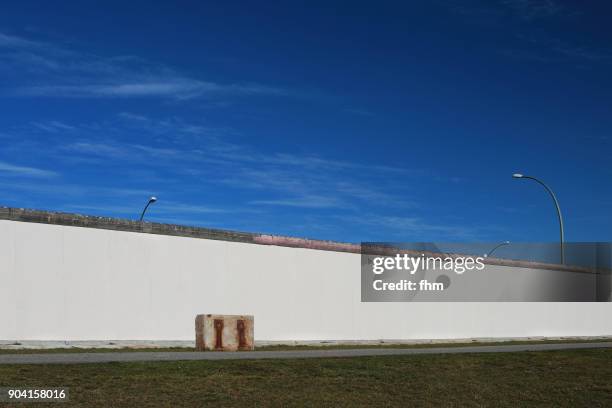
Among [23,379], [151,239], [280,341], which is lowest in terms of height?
[280,341]

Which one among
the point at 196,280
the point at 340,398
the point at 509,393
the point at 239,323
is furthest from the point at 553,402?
the point at 196,280

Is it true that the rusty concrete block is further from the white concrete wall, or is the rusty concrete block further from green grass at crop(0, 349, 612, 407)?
green grass at crop(0, 349, 612, 407)

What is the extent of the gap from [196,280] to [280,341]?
4449mm

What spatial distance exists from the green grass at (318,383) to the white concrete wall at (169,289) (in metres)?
7.29

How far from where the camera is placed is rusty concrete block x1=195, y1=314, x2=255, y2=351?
20.1 metres

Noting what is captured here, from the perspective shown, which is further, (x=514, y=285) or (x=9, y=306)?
(x=514, y=285)

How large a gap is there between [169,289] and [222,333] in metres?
3.64

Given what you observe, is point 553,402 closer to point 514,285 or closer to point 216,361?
point 216,361

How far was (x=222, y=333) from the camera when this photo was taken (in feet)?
66.8

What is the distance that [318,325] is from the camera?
27.9 metres

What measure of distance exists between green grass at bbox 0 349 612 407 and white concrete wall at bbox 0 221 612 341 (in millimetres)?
7286

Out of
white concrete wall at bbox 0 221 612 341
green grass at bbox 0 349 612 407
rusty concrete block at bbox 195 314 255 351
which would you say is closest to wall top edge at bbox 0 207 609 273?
white concrete wall at bbox 0 221 612 341

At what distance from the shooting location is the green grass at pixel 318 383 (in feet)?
36.6

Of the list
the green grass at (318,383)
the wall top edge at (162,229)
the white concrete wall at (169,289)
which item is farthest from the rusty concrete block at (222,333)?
the green grass at (318,383)
